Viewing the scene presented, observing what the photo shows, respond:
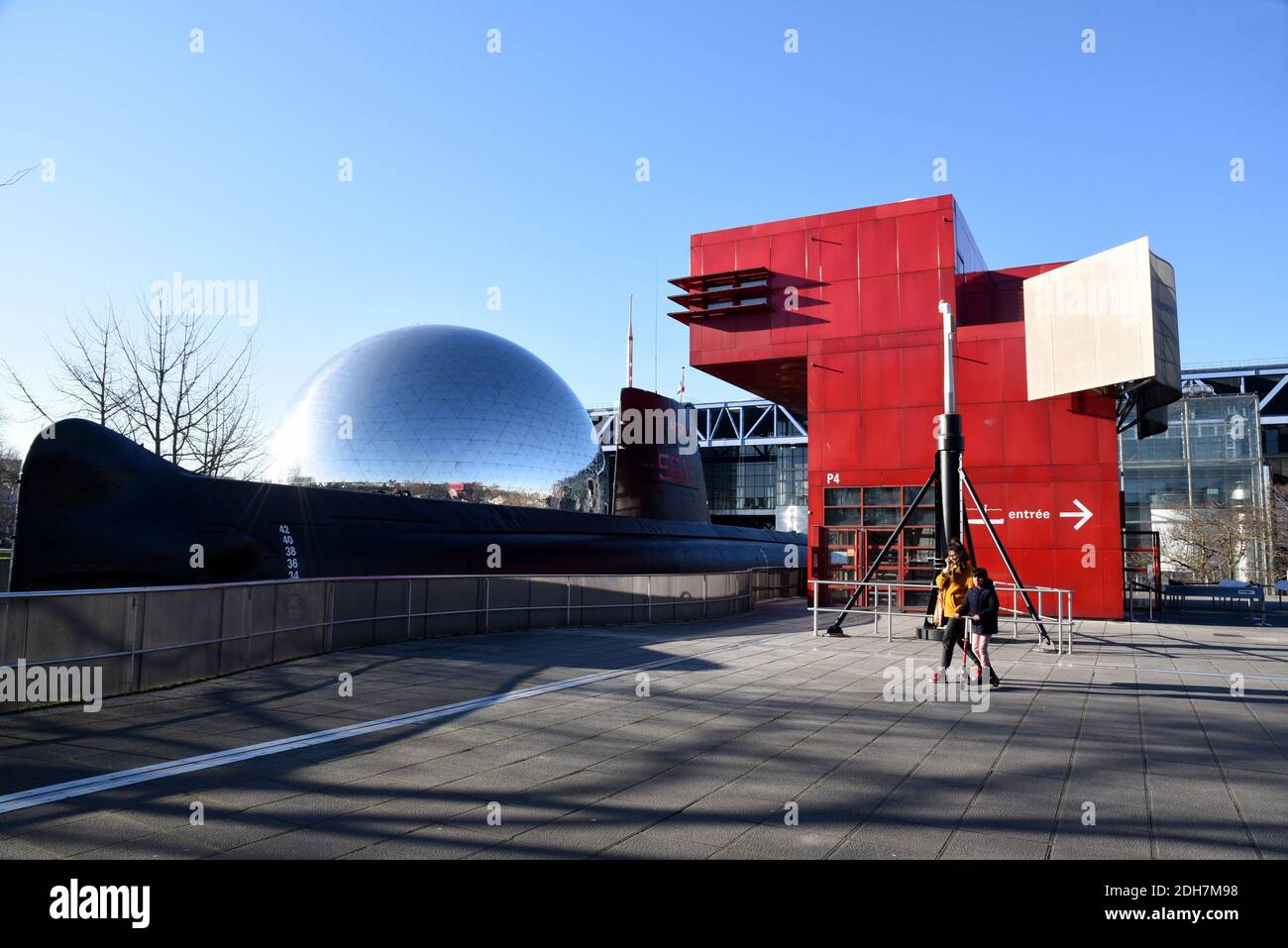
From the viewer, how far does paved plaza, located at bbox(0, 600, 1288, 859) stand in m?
5.36

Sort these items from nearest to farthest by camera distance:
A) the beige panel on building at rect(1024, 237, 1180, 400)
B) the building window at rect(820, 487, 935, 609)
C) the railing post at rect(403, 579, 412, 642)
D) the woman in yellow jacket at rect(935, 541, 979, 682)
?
the woman in yellow jacket at rect(935, 541, 979, 682), the railing post at rect(403, 579, 412, 642), the beige panel on building at rect(1024, 237, 1180, 400), the building window at rect(820, 487, 935, 609)

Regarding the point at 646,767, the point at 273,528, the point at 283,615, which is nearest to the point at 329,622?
the point at 283,615

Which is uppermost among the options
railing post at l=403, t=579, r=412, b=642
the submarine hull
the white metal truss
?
the white metal truss

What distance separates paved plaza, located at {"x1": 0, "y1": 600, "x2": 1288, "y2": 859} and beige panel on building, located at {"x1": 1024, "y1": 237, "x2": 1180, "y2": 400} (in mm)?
10254

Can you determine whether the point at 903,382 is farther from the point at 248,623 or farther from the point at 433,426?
the point at 433,426

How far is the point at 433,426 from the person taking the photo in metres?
36.4

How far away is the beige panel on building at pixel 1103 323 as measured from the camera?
66.9 ft

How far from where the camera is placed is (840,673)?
12711mm

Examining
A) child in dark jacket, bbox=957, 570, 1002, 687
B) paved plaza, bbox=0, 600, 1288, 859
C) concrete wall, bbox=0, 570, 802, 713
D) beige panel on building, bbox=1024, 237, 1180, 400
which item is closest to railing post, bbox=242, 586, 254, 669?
concrete wall, bbox=0, 570, 802, 713

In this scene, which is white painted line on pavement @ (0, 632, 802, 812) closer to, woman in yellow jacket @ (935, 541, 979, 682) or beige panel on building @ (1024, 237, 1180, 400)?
woman in yellow jacket @ (935, 541, 979, 682)

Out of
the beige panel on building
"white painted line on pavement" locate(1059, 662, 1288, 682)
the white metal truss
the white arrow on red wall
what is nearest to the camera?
"white painted line on pavement" locate(1059, 662, 1288, 682)

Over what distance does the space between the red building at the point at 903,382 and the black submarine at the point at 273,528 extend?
497 cm

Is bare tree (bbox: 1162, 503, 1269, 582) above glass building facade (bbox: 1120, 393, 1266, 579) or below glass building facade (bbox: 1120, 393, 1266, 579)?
below

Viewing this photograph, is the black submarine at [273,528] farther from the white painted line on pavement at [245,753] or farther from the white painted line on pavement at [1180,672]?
the white painted line on pavement at [1180,672]
